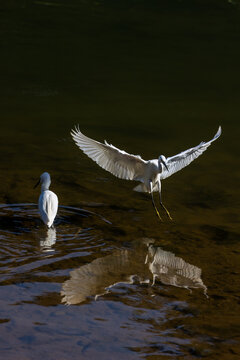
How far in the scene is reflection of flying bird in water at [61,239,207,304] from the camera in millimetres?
6498

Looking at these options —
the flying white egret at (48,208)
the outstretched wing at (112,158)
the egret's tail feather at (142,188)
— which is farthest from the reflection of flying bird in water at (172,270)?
the egret's tail feather at (142,188)

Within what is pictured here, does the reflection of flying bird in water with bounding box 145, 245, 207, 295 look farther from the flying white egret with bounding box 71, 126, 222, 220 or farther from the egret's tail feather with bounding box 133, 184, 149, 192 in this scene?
the egret's tail feather with bounding box 133, 184, 149, 192

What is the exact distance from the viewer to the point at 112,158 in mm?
9031

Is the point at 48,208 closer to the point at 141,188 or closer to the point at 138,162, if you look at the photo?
the point at 138,162

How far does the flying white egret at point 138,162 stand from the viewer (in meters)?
8.77

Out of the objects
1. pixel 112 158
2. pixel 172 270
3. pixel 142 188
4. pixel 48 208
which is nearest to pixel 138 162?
pixel 112 158

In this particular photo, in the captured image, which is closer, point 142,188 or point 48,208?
point 48,208

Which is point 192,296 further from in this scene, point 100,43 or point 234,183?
point 100,43

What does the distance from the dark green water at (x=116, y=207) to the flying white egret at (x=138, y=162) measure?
15.6 inches

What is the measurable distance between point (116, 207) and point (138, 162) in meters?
0.69

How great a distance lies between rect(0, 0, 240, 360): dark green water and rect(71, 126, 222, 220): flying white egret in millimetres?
396

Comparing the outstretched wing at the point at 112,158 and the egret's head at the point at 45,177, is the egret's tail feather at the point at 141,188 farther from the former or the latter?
the egret's head at the point at 45,177

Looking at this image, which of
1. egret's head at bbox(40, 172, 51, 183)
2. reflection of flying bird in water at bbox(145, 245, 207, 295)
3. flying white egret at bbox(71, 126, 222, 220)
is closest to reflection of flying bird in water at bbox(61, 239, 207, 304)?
reflection of flying bird in water at bbox(145, 245, 207, 295)

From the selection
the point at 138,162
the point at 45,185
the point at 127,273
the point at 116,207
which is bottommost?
the point at 127,273
